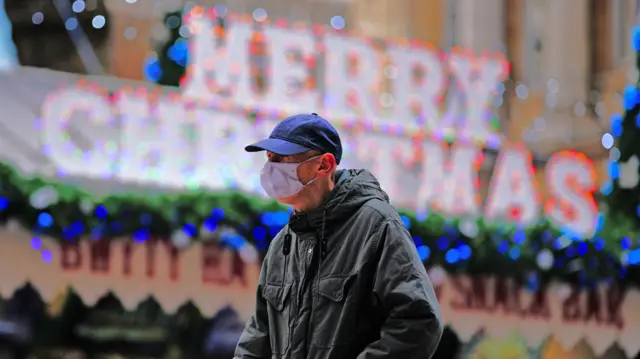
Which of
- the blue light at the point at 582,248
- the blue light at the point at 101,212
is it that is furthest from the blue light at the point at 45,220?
the blue light at the point at 582,248

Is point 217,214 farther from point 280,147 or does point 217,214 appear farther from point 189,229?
point 280,147

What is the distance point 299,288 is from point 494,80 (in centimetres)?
546

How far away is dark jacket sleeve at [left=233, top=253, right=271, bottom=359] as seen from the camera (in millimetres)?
2420

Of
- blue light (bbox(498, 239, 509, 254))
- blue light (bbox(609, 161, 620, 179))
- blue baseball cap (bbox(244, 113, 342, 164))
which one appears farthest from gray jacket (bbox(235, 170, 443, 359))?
blue light (bbox(609, 161, 620, 179))

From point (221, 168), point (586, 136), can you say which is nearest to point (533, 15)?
point (586, 136)

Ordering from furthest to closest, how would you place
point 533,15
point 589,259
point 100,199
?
point 533,15, point 589,259, point 100,199

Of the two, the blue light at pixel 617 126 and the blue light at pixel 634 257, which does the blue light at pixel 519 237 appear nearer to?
the blue light at pixel 634 257

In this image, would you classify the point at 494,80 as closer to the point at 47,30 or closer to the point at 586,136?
the point at 586,136

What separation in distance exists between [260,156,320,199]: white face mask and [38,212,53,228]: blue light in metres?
3.42

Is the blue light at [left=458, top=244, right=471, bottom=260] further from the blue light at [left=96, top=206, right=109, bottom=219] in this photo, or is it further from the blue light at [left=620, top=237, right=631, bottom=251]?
the blue light at [left=96, top=206, right=109, bottom=219]

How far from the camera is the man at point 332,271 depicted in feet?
6.77

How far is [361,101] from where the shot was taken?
679 cm

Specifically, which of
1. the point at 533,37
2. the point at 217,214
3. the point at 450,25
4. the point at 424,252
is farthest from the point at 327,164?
the point at 533,37

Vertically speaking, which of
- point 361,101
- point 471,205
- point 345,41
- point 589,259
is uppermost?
point 345,41
